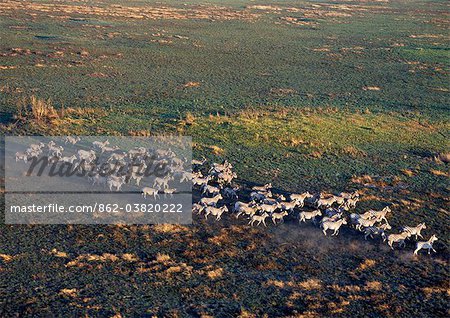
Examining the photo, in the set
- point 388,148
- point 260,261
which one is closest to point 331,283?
point 260,261

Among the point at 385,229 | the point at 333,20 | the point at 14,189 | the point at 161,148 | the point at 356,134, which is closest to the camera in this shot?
the point at 385,229

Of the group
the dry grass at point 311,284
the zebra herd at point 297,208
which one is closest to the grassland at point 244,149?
the dry grass at point 311,284

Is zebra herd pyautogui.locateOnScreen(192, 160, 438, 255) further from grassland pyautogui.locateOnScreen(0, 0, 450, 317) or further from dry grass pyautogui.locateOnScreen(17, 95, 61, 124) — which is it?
dry grass pyautogui.locateOnScreen(17, 95, 61, 124)

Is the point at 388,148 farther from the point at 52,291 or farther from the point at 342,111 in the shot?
the point at 52,291

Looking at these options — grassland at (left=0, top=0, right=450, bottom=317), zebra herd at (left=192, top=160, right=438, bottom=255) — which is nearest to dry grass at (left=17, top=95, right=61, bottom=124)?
grassland at (left=0, top=0, right=450, bottom=317)

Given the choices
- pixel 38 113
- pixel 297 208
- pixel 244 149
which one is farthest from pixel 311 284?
pixel 38 113
